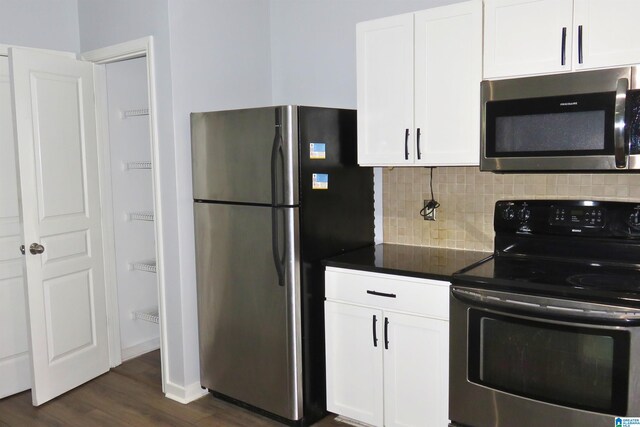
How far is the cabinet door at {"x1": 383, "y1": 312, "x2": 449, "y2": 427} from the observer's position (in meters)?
2.51

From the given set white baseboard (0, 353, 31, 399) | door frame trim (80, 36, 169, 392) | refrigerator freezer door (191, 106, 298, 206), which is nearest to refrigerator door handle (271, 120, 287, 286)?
refrigerator freezer door (191, 106, 298, 206)

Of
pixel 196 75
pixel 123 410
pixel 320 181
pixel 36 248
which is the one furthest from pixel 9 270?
pixel 320 181

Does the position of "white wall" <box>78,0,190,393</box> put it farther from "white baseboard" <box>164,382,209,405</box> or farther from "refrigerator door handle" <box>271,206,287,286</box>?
"refrigerator door handle" <box>271,206,287,286</box>

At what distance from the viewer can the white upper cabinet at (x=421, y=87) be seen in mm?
2570

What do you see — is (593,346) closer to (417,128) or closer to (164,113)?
(417,128)

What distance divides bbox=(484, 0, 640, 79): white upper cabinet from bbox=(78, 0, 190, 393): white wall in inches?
68.0

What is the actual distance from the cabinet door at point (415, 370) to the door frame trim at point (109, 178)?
4.62ft

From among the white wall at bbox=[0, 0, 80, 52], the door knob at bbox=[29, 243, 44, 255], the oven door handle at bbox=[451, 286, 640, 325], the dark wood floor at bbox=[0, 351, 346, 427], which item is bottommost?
the dark wood floor at bbox=[0, 351, 346, 427]

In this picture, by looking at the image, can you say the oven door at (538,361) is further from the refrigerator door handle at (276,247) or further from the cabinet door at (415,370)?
the refrigerator door handle at (276,247)

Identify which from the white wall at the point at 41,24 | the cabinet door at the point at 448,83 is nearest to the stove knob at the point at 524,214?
the cabinet door at the point at 448,83

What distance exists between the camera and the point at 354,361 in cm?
280

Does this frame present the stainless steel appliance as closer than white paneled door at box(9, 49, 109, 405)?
Yes

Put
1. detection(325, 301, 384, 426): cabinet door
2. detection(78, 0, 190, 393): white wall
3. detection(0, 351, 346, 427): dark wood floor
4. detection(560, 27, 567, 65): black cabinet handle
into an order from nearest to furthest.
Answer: detection(560, 27, 567, 65): black cabinet handle < detection(325, 301, 384, 426): cabinet door < detection(0, 351, 346, 427): dark wood floor < detection(78, 0, 190, 393): white wall

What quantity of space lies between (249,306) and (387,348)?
77cm
